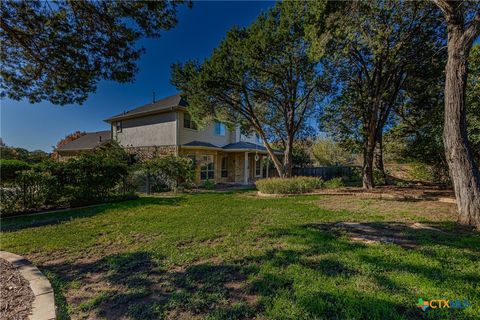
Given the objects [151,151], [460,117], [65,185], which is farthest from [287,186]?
[151,151]

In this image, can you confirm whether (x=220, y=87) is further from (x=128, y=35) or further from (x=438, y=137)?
(x=438, y=137)

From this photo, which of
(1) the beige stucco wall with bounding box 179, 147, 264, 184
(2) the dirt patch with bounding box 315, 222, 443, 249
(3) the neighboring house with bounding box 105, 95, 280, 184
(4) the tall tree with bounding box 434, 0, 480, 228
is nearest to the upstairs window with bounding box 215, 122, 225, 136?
(3) the neighboring house with bounding box 105, 95, 280, 184

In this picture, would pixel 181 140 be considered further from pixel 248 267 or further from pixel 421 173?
pixel 421 173

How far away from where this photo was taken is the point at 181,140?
1514 centimetres

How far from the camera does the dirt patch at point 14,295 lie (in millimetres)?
2258

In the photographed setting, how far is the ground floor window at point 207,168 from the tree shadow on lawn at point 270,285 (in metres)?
12.3

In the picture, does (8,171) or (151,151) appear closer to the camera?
(8,171)

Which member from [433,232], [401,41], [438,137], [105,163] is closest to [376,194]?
[438,137]

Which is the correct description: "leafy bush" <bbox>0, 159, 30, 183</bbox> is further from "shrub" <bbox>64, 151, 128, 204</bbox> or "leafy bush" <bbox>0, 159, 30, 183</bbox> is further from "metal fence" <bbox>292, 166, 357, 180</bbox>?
"metal fence" <bbox>292, 166, 357, 180</bbox>

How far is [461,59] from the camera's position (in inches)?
199

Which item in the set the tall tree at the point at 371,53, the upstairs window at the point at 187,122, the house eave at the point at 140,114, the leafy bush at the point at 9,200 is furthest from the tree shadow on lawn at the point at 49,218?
the tall tree at the point at 371,53

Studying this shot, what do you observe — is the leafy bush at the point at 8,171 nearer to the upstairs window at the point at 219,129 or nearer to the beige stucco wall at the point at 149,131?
the beige stucco wall at the point at 149,131

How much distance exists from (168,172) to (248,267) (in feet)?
34.1

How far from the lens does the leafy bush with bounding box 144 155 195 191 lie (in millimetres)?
12469
